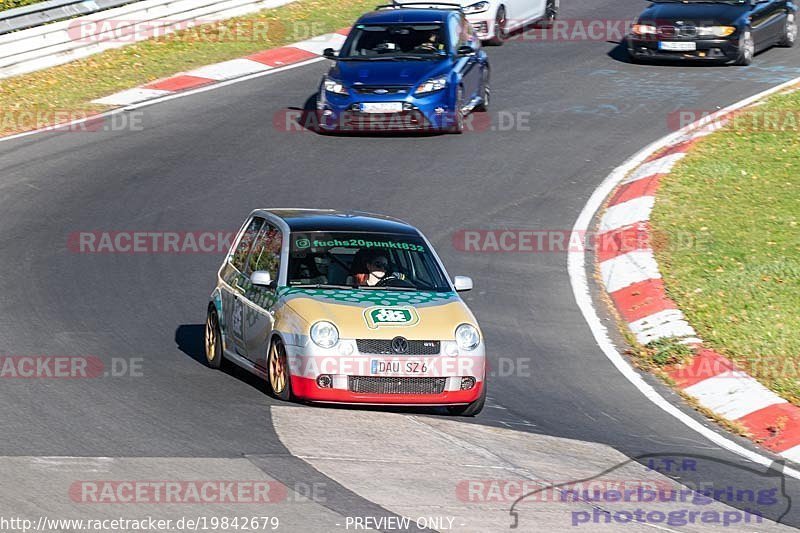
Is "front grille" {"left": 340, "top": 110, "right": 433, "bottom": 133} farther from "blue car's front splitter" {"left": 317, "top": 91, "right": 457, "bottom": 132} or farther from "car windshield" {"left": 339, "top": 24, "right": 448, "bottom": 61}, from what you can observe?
"car windshield" {"left": 339, "top": 24, "right": 448, "bottom": 61}

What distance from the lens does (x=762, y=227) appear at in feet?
51.9

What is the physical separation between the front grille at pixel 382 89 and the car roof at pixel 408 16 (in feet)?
5.87

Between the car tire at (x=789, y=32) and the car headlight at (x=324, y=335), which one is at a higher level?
the car headlight at (x=324, y=335)

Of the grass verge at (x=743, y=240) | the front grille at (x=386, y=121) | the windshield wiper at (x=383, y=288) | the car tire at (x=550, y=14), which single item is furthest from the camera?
the car tire at (x=550, y=14)

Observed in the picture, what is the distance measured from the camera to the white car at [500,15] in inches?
1001

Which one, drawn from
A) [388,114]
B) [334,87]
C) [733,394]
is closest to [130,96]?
[334,87]

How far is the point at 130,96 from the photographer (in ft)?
73.1

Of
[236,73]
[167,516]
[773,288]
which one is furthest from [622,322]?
[236,73]

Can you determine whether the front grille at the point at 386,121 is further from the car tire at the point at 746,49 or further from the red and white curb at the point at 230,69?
the car tire at the point at 746,49

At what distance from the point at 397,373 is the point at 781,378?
11.7 feet

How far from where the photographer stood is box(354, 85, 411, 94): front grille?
19.9 m

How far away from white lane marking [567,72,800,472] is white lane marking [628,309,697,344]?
0.31 m

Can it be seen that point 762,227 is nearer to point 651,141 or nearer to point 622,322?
point 622,322

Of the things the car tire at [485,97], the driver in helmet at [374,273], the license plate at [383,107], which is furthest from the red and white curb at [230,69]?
the driver in helmet at [374,273]
